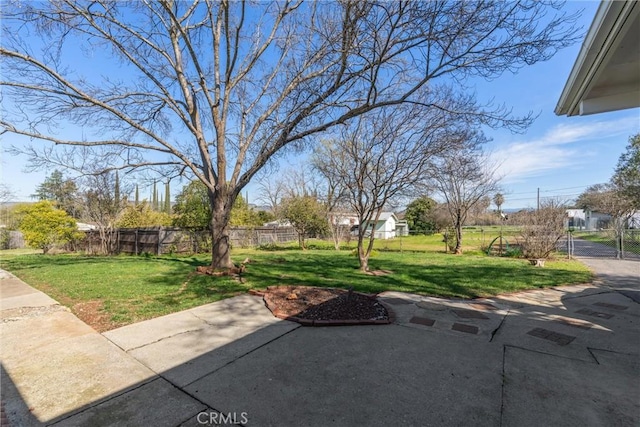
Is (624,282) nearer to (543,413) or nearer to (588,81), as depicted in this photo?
(588,81)

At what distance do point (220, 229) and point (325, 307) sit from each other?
15.3 feet

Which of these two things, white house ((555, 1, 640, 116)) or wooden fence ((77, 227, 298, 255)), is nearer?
white house ((555, 1, 640, 116))

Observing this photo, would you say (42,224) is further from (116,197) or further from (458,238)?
(458,238)

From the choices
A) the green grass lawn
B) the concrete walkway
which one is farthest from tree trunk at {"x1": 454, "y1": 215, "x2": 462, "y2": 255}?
the concrete walkway

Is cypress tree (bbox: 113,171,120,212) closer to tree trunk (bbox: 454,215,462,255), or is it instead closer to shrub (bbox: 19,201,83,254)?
shrub (bbox: 19,201,83,254)

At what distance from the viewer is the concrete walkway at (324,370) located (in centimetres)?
207

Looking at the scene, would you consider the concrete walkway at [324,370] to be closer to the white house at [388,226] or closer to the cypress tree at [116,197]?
the cypress tree at [116,197]

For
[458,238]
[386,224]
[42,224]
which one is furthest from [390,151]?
[386,224]

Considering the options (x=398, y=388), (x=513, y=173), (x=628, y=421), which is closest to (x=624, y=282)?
(x=628, y=421)

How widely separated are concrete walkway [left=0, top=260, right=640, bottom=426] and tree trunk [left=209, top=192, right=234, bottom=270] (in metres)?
3.76

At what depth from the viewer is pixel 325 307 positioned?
4.43 metres

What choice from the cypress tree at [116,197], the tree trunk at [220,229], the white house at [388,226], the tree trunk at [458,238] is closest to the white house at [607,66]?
the tree trunk at [220,229]

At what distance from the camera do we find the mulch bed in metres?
3.95

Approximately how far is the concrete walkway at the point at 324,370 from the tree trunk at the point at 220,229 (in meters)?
3.76
